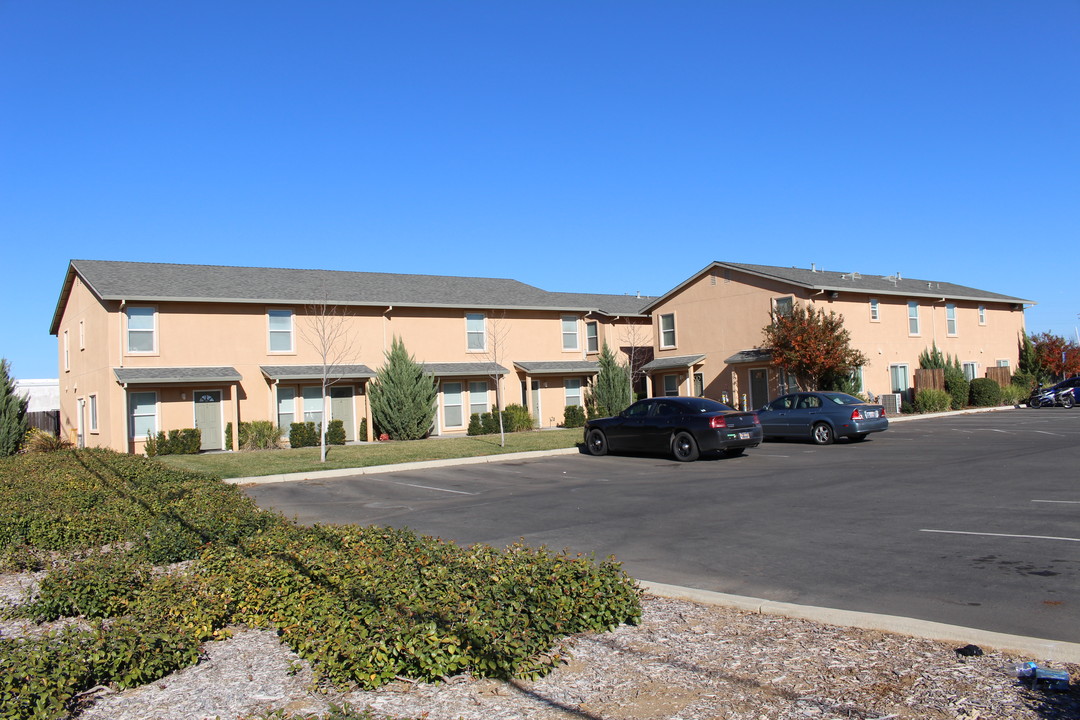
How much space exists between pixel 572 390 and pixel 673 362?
4415 millimetres

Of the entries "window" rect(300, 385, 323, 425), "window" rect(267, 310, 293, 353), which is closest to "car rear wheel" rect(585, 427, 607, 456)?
"window" rect(300, 385, 323, 425)

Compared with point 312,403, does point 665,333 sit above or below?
above

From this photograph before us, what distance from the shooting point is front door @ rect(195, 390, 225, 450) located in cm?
2767

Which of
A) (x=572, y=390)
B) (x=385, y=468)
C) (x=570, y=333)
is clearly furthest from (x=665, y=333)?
(x=385, y=468)

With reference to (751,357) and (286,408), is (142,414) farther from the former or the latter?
(751,357)

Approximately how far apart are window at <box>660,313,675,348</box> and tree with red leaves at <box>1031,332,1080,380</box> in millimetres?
19341

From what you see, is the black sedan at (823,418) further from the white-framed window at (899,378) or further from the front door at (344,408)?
the front door at (344,408)

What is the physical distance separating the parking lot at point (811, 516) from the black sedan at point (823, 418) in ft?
4.45

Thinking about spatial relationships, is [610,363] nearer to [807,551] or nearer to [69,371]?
[69,371]

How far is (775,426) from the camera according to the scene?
23.3 metres

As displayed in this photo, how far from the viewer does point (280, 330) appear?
29547mm

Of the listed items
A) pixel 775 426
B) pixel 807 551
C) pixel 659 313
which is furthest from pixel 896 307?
pixel 807 551

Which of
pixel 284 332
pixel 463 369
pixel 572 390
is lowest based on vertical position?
pixel 572 390

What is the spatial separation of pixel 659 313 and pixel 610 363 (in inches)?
153
